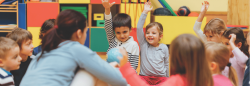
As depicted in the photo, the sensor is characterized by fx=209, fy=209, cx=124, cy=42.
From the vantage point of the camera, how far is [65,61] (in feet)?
3.53

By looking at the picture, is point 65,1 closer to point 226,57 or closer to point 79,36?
point 79,36

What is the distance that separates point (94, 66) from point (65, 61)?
15 centimetres

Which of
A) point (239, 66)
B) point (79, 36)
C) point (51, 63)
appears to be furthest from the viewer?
point (239, 66)

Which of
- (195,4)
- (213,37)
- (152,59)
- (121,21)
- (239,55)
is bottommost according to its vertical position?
(152,59)

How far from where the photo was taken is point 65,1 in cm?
342

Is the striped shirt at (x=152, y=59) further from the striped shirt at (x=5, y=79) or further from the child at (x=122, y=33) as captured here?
the striped shirt at (x=5, y=79)

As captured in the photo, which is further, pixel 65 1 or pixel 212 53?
pixel 65 1

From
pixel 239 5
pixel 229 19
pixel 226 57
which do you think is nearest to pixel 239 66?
pixel 226 57

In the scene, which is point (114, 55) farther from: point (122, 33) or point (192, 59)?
point (122, 33)

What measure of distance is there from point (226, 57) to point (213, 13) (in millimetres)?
3049

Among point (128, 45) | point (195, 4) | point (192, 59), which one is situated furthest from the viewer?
point (195, 4)

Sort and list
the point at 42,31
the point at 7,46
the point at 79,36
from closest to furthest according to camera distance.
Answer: the point at 79,36 < the point at 7,46 < the point at 42,31

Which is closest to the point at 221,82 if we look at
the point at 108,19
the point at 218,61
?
the point at 218,61

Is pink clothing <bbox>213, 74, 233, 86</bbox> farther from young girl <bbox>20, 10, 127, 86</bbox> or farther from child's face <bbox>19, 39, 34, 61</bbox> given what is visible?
child's face <bbox>19, 39, 34, 61</bbox>
